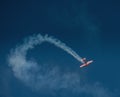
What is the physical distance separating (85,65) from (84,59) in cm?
72

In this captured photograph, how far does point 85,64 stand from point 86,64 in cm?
7

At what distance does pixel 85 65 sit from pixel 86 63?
16cm

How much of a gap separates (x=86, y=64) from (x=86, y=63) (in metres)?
0.07

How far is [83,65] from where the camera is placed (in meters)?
56.8

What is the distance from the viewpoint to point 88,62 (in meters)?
56.8

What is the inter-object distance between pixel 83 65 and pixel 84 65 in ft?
0.23

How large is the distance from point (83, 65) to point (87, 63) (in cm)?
31

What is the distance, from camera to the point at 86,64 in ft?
186

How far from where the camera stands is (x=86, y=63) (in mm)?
56844

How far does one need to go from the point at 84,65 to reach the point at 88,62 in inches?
13.0

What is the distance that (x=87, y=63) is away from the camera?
187 ft

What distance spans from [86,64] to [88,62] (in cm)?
18

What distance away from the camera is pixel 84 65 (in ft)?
186
